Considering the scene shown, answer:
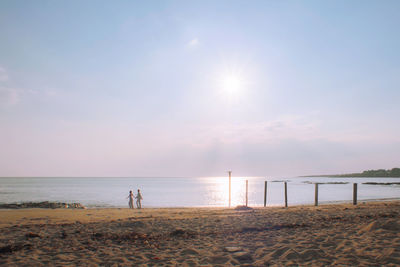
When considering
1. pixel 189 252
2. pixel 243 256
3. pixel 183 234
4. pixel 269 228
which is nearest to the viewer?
pixel 243 256

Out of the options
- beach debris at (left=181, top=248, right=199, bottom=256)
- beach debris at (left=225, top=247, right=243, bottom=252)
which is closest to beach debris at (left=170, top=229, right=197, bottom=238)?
beach debris at (left=181, top=248, right=199, bottom=256)

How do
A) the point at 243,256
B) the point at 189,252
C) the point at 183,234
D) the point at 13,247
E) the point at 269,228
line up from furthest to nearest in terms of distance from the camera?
the point at 269,228 < the point at 183,234 < the point at 13,247 < the point at 189,252 < the point at 243,256

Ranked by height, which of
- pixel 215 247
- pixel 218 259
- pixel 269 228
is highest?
pixel 218 259

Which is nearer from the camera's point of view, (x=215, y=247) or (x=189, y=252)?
(x=189, y=252)

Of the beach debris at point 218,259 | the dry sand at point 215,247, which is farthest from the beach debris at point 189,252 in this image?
the beach debris at point 218,259

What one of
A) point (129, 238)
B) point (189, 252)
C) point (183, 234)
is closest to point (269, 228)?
point (183, 234)

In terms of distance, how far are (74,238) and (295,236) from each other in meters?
6.91

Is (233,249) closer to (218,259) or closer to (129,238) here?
(218,259)

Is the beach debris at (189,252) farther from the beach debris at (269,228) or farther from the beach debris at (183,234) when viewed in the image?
the beach debris at (269,228)

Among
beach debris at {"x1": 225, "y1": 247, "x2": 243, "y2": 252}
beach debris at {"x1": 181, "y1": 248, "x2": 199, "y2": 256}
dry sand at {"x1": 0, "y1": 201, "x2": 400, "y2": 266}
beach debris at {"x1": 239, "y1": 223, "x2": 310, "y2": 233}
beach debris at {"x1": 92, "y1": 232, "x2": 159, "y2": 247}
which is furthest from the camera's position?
beach debris at {"x1": 239, "y1": 223, "x2": 310, "y2": 233}

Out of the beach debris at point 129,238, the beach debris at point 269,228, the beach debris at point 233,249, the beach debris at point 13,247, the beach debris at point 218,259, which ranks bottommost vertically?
the beach debris at point 269,228

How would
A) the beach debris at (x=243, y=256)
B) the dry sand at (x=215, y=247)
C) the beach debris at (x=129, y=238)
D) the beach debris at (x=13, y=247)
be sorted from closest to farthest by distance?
the dry sand at (x=215, y=247), the beach debris at (x=243, y=256), the beach debris at (x=13, y=247), the beach debris at (x=129, y=238)

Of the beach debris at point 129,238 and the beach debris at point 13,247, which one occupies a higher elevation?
the beach debris at point 13,247

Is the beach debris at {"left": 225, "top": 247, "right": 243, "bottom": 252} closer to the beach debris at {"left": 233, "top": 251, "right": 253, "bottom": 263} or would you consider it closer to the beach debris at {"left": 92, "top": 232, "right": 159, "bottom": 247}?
the beach debris at {"left": 233, "top": 251, "right": 253, "bottom": 263}
